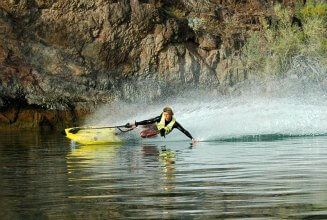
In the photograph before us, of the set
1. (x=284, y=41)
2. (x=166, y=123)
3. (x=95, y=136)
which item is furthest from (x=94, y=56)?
(x=166, y=123)

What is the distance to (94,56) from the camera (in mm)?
49562

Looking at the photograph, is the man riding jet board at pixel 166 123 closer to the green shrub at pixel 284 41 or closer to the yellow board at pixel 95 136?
the yellow board at pixel 95 136

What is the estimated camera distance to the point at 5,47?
157 ft

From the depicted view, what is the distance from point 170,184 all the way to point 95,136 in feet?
43.1

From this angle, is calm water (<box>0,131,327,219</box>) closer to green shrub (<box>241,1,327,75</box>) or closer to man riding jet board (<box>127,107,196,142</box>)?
man riding jet board (<box>127,107,196,142</box>)

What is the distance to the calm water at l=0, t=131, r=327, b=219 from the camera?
9227 mm

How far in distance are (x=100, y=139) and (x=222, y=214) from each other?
54.0 feet

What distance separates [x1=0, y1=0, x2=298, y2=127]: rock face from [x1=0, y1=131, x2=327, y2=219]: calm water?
86.6 feet

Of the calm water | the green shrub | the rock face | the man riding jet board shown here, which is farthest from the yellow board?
the green shrub

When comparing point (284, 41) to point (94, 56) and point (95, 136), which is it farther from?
point (95, 136)

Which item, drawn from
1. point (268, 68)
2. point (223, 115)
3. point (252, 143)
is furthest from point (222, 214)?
point (268, 68)

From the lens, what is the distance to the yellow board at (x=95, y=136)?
25.0 m

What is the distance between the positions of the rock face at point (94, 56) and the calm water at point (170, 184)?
26.4 m

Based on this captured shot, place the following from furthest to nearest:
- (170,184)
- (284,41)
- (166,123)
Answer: (284,41), (166,123), (170,184)
